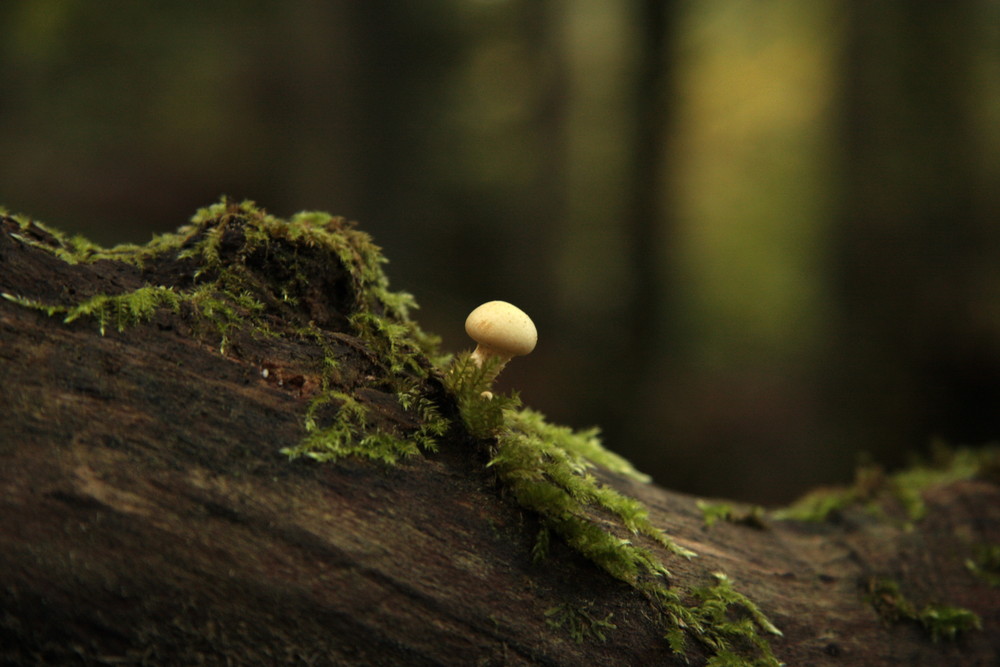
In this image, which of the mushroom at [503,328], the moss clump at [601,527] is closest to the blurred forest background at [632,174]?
the mushroom at [503,328]

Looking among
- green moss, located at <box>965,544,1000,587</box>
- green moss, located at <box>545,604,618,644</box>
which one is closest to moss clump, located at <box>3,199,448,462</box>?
green moss, located at <box>545,604,618,644</box>

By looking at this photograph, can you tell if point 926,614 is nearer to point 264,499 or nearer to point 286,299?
point 264,499

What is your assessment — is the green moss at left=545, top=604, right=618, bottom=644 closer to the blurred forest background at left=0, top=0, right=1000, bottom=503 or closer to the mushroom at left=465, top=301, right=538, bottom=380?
the mushroom at left=465, top=301, right=538, bottom=380

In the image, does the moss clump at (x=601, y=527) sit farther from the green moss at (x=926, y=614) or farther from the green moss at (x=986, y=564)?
the green moss at (x=986, y=564)

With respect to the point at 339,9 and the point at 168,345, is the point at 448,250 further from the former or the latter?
the point at 168,345

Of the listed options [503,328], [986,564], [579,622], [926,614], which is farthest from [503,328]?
[986,564]
